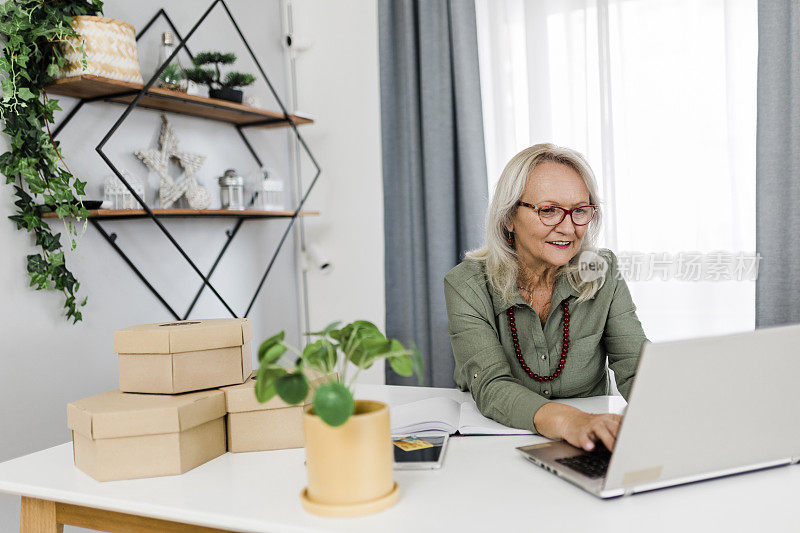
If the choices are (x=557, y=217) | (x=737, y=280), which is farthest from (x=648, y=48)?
(x=557, y=217)

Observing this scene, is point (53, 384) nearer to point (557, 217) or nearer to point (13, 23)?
point (13, 23)

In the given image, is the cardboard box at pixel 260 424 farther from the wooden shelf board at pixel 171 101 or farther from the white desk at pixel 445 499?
the wooden shelf board at pixel 171 101

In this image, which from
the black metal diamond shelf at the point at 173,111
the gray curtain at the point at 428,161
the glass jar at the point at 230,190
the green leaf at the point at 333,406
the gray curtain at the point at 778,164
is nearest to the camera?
the green leaf at the point at 333,406

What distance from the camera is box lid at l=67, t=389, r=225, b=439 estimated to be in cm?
117

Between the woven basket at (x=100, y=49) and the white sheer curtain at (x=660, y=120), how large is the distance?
1442 millimetres

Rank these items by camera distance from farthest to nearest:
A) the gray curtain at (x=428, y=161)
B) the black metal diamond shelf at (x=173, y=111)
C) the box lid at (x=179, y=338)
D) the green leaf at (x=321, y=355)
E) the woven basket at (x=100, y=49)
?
the gray curtain at (x=428, y=161) < the black metal diamond shelf at (x=173, y=111) < the woven basket at (x=100, y=49) < the box lid at (x=179, y=338) < the green leaf at (x=321, y=355)

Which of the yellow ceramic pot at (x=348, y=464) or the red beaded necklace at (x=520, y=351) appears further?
the red beaded necklace at (x=520, y=351)

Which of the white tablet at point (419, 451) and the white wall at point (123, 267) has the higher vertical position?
the white wall at point (123, 267)

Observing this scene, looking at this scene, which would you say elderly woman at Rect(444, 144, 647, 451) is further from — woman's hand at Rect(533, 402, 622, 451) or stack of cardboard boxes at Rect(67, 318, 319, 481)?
stack of cardboard boxes at Rect(67, 318, 319, 481)

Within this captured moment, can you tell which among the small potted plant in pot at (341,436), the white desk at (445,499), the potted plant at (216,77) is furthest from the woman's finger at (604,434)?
the potted plant at (216,77)

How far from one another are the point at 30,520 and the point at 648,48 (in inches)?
94.5

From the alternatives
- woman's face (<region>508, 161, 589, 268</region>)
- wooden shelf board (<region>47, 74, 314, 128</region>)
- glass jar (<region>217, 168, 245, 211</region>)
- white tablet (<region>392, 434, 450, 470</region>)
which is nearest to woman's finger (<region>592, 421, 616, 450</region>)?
white tablet (<region>392, 434, 450, 470</region>)

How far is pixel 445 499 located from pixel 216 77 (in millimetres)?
2041

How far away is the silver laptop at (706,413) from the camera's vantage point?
92 cm
